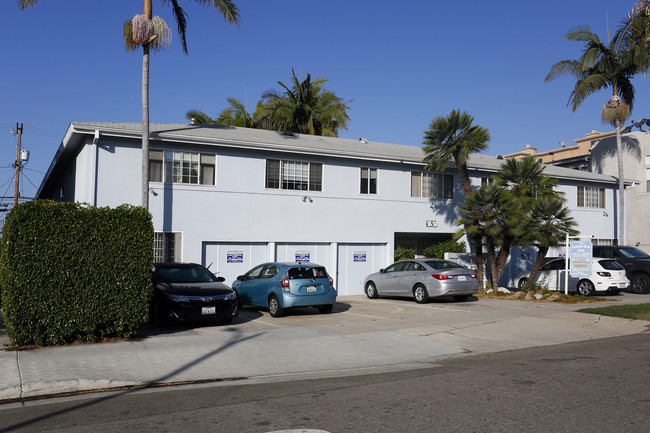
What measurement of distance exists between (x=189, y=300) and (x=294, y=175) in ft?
29.2

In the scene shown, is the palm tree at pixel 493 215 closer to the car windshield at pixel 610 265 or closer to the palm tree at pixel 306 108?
the car windshield at pixel 610 265

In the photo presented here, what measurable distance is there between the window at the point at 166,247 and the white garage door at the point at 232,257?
0.93 m

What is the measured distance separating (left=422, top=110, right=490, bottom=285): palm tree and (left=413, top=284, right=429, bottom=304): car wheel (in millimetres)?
4061

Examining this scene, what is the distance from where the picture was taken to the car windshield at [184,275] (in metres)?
14.2

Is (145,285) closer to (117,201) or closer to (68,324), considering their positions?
(68,324)

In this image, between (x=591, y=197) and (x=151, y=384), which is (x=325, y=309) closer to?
(x=151, y=384)

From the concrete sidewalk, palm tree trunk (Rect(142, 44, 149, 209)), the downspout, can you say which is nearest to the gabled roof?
the downspout

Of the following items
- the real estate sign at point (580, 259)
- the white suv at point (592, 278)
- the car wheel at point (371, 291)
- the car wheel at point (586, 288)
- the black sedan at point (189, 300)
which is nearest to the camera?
the black sedan at point (189, 300)

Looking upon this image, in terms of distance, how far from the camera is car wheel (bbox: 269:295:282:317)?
15.2 metres

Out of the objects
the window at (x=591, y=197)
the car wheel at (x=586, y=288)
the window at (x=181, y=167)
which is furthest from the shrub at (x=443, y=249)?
the window at (x=181, y=167)

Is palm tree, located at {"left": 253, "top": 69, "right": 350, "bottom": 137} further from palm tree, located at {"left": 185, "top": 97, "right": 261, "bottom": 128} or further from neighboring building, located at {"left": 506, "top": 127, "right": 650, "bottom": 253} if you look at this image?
neighboring building, located at {"left": 506, "top": 127, "right": 650, "bottom": 253}

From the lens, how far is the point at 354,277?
22297 millimetres

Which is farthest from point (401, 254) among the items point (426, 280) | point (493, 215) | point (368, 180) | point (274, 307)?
point (274, 307)

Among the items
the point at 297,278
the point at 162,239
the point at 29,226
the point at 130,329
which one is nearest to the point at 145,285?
the point at 130,329
